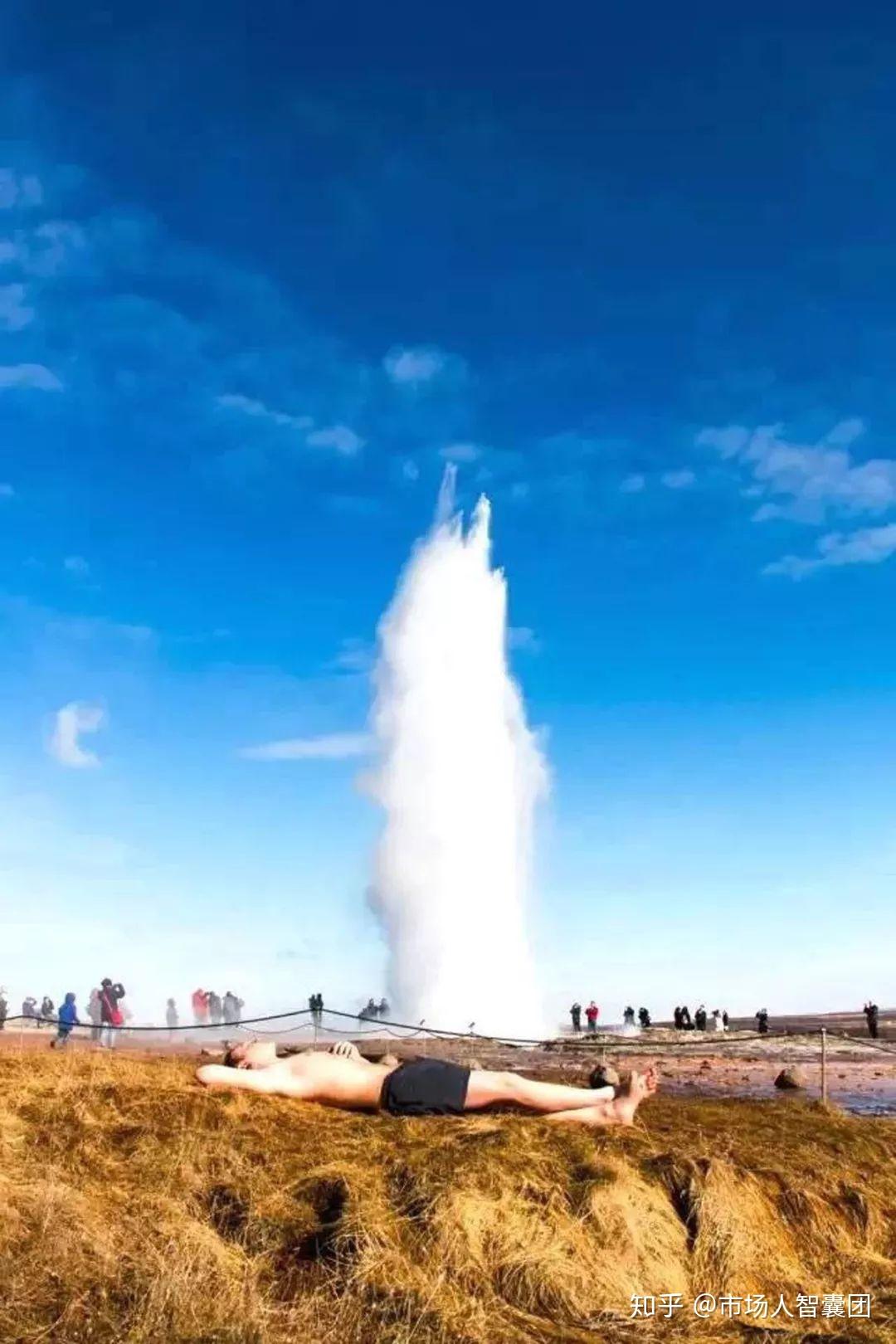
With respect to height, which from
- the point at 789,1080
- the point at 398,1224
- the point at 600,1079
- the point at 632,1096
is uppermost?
the point at 632,1096

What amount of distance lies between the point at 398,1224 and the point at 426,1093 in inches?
146

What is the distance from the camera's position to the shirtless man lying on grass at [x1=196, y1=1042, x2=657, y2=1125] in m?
10.2

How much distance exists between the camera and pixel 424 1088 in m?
10.4

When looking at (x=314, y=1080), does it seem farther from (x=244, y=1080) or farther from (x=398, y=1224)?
(x=398, y=1224)

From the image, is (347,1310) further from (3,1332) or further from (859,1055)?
(859,1055)

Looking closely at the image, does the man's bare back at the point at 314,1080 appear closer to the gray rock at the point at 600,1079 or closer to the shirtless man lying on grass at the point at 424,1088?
the shirtless man lying on grass at the point at 424,1088

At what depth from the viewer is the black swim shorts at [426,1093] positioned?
10.3 m

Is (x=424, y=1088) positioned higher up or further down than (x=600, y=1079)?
higher up

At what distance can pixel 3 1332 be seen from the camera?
17.1 feet

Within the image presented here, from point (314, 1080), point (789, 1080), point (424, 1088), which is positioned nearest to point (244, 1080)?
point (314, 1080)

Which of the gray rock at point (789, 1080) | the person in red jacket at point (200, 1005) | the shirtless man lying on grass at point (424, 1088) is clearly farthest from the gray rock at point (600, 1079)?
the person in red jacket at point (200, 1005)

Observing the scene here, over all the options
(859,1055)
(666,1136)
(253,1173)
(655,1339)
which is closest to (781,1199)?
(666,1136)

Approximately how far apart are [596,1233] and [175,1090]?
204 inches

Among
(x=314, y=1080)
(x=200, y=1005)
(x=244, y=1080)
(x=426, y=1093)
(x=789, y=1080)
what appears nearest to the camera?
(x=426, y=1093)
